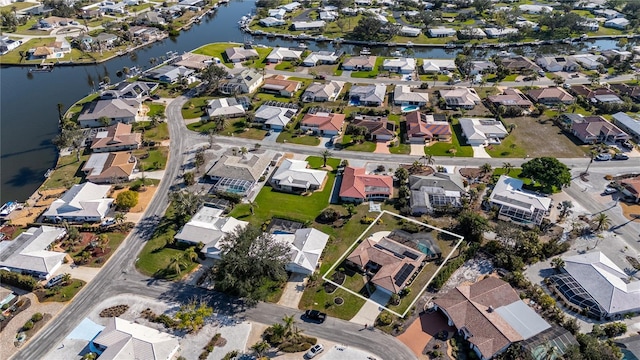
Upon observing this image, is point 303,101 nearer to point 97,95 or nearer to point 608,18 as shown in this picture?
point 97,95

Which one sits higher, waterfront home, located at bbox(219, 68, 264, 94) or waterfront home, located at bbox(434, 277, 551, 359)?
waterfront home, located at bbox(219, 68, 264, 94)

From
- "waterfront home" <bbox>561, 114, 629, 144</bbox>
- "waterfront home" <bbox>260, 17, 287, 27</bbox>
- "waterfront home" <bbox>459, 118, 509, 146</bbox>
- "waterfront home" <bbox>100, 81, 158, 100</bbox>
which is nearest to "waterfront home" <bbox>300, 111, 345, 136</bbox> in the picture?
"waterfront home" <bbox>459, 118, 509, 146</bbox>

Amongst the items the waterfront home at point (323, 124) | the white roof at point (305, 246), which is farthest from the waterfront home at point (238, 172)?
the white roof at point (305, 246)

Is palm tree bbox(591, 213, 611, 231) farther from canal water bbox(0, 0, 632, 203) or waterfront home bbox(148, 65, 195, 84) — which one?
waterfront home bbox(148, 65, 195, 84)

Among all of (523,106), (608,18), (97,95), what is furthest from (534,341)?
(608,18)

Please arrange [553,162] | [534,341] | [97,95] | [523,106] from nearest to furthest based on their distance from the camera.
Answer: [534,341] < [553,162] < [523,106] < [97,95]

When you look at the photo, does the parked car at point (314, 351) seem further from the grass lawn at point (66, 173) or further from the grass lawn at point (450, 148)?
the grass lawn at point (66, 173)

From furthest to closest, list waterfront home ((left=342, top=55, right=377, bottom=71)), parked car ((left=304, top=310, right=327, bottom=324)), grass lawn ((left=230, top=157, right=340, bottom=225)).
Answer: waterfront home ((left=342, top=55, right=377, bottom=71)) → grass lawn ((left=230, top=157, right=340, bottom=225)) → parked car ((left=304, top=310, right=327, bottom=324))
